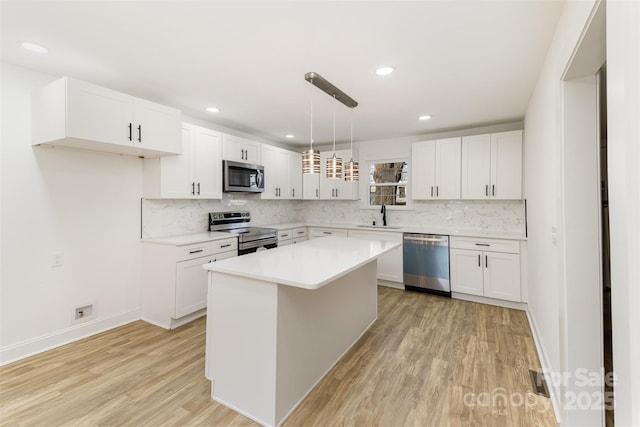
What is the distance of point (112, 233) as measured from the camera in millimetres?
3117

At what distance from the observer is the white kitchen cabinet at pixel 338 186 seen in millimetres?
5215

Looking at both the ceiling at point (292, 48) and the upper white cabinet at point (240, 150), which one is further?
the upper white cabinet at point (240, 150)

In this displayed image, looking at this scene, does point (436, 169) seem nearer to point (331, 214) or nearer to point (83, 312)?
point (331, 214)

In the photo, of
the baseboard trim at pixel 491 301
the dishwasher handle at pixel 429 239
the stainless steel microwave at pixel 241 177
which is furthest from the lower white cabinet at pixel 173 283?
the baseboard trim at pixel 491 301

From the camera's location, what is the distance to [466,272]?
3.95 metres

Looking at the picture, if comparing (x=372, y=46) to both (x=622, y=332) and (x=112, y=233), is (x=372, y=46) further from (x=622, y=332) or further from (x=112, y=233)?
(x=112, y=233)

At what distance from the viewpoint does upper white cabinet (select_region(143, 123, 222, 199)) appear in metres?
3.26

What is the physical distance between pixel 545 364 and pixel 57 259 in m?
4.43

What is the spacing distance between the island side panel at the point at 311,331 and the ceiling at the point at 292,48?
1742mm

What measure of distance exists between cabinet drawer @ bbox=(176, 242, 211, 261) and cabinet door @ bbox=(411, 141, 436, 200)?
10.6 ft

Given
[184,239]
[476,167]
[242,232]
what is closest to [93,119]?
[184,239]

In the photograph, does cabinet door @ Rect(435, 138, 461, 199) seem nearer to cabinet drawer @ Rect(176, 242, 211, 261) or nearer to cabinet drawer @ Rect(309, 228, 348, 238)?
cabinet drawer @ Rect(309, 228, 348, 238)

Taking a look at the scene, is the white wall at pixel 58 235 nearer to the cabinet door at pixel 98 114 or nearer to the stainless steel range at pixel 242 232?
the cabinet door at pixel 98 114

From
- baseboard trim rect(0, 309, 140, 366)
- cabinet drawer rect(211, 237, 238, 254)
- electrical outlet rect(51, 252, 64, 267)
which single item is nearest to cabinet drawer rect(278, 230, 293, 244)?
cabinet drawer rect(211, 237, 238, 254)
